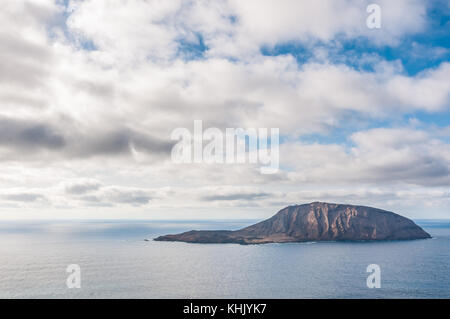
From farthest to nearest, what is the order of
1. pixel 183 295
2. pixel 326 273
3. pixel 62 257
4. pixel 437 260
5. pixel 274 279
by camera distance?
pixel 62 257
pixel 437 260
pixel 326 273
pixel 274 279
pixel 183 295

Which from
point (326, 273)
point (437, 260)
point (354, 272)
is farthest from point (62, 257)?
point (437, 260)

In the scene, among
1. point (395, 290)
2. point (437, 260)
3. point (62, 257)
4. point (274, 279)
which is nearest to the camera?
point (395, 290)

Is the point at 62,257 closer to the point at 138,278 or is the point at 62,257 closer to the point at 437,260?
the point at 138,278

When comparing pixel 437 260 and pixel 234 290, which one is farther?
pixel 437 260
